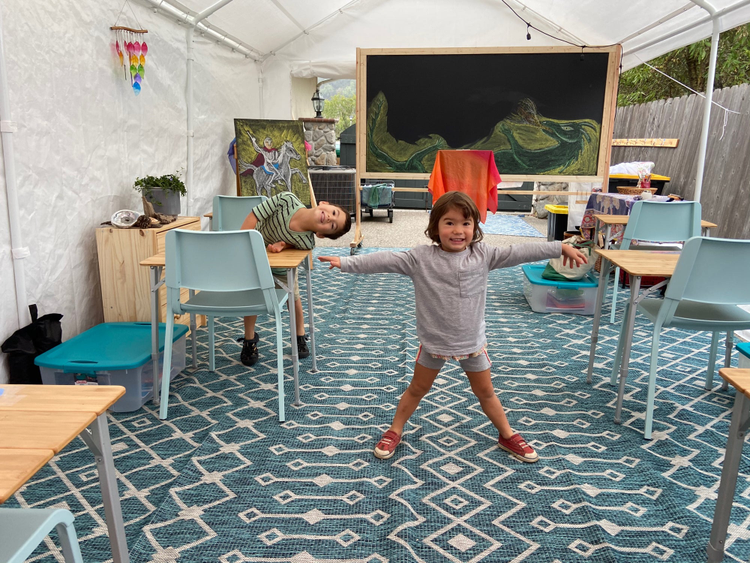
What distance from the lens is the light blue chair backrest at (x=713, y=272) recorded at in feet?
6.87

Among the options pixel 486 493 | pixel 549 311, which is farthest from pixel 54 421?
pixel 549 311

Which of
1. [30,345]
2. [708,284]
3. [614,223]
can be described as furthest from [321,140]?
[708,284]

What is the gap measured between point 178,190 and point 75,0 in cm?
126

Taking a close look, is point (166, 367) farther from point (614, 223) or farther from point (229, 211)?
point (614, 223)

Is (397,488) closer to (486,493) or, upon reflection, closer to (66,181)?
(486,493)

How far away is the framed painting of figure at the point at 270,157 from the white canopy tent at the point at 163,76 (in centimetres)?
36

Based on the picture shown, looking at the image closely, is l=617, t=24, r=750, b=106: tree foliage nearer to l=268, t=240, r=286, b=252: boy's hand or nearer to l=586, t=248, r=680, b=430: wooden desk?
l=586, t=248, r=680, b=430: wooden desk

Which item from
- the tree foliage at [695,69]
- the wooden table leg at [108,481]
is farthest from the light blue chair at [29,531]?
the tree foliage at [695,69]

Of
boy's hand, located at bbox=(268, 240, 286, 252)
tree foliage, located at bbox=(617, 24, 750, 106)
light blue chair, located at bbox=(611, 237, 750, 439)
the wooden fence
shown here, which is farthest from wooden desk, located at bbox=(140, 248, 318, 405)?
tree foliage, located at bbox=(617, 24, 750, 106)

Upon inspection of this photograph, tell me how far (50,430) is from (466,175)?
4.30m

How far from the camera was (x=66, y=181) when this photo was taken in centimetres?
310

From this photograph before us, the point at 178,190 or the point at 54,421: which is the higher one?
the point at 178,190

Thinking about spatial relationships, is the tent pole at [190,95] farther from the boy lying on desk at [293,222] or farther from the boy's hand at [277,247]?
the boy's hand at [277,247]

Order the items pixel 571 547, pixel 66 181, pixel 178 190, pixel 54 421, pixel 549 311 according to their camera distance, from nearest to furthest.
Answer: pixel 54 421
pixel 571 547
pixel 66 181
pixel 178 190
pixel 549 311
